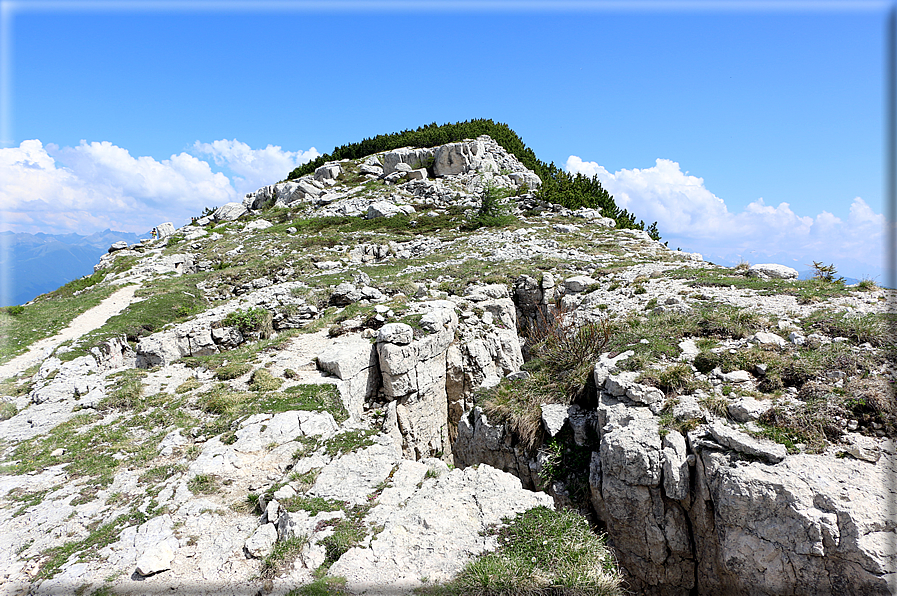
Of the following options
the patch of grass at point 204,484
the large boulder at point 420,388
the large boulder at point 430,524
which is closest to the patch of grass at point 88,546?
the patch of grass at point 204,484

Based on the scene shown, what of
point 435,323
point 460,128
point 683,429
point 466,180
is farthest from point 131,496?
point 460,128

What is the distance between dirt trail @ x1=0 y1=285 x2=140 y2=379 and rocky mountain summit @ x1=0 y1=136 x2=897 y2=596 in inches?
10.5

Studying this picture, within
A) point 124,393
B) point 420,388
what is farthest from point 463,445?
point 124,393

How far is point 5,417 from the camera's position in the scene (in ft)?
36.3

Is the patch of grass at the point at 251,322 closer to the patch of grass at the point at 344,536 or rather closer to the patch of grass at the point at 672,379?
the patch of grass at the point at 344,536

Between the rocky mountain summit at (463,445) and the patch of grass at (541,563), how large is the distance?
4cm

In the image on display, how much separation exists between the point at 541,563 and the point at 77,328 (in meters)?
23.0

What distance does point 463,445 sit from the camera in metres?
12.1

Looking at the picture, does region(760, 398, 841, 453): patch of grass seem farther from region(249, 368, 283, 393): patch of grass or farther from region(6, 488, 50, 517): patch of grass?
region(6, 488, 50, 517): patch of grass

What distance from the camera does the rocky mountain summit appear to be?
6047 millimetres

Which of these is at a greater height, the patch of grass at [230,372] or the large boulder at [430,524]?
the patch of grass at [230,372]

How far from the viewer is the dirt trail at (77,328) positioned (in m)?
14.6

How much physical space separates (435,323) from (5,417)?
13247 mm

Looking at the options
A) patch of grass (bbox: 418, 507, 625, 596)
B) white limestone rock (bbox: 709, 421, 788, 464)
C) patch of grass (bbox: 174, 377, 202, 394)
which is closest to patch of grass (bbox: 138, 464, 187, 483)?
patch of grass (bbox: 174, 377, 202, 394)
